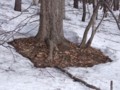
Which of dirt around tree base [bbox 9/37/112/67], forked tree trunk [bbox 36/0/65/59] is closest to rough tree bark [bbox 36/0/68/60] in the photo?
forked tree trunk [bbox 36/0/65/59]

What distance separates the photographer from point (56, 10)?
30.7ft

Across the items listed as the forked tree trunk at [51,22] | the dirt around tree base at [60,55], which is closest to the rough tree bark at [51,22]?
the forked tree trunk at [51,22]

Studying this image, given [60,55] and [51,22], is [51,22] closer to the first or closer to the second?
[51,22]

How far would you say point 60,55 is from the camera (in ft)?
29.3

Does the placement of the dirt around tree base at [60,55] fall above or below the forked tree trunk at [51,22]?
below

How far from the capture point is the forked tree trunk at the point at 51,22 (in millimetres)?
9297

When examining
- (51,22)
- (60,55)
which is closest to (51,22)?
(51,22)

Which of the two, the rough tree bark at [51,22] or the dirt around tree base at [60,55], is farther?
the rough tree bark at [51,22]

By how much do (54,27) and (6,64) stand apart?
1.93m

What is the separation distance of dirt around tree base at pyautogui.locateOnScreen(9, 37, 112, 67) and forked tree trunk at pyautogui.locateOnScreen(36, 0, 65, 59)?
0.76 ft

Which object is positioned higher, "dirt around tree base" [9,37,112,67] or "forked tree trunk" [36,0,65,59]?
"forked tree trunk" [36,0,65,59]

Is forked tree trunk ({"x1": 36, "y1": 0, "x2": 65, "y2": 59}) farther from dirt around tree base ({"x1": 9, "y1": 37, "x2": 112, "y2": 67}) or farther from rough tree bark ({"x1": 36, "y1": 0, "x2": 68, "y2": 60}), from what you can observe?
dirt around tree base ({"x1": 9, "y1": 37, "x2": 112, "y2": 67})

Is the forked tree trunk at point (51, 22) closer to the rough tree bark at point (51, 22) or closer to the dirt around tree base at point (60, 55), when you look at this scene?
the rough tree bark at point (51, 22)

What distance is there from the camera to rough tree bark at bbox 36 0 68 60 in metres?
9.30
